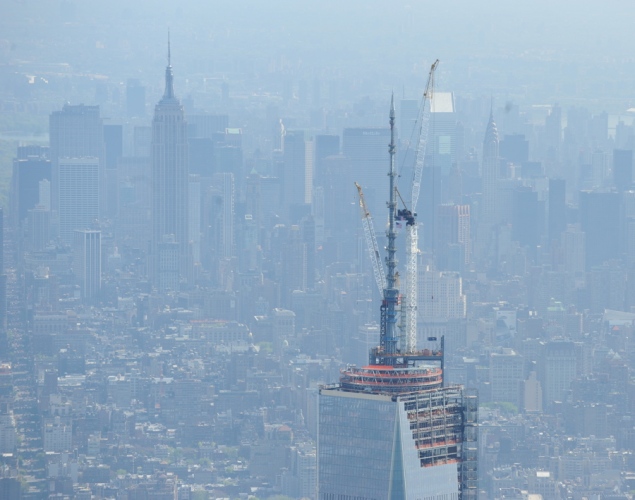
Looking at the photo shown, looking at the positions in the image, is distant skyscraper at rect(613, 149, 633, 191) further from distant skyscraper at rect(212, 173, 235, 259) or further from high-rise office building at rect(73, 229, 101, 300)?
high-rise office building at rect(73, 229, 101, 300)

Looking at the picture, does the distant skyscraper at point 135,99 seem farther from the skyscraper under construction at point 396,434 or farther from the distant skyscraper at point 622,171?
the skyscraper under construction at point 396,434

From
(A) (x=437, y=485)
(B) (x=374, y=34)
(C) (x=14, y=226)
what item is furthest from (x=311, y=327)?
(A) (x=437, y=485)

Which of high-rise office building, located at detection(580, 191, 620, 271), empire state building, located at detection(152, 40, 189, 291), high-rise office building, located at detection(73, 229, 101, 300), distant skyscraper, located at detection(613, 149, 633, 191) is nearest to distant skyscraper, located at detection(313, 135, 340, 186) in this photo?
empire state building, located at detection(152, 40, 189, 291)

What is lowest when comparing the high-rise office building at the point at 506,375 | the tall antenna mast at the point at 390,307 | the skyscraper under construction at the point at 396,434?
the high-rise office building at the point at 506,375

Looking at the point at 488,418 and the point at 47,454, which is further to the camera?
the point at 488,418

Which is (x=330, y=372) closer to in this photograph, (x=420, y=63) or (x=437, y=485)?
(x=420, y=63)

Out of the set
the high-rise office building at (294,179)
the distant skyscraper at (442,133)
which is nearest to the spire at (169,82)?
the high-rise office building at (294,179)
